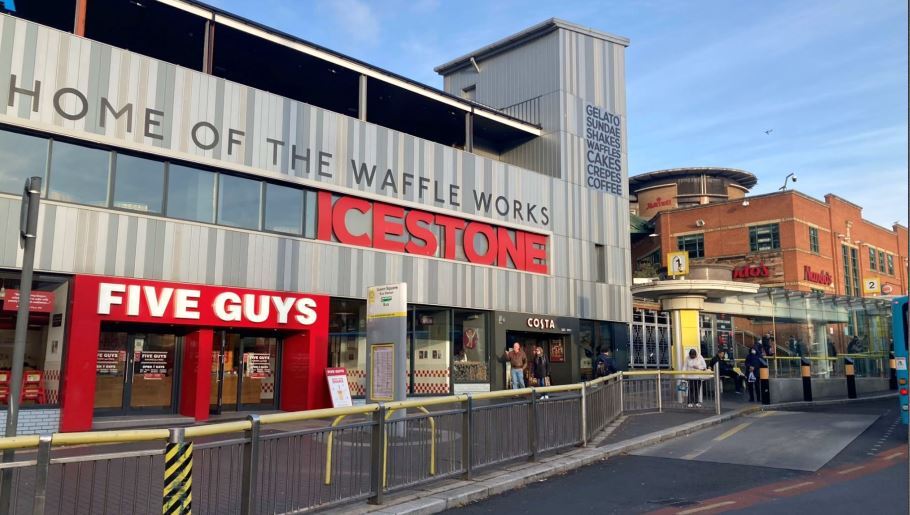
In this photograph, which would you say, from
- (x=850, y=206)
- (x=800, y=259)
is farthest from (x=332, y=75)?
(x=850, y=206)

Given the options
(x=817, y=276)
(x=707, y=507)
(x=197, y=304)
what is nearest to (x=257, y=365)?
(x=197, y=304)

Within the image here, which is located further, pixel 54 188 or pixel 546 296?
pixel 546 296

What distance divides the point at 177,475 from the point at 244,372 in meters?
13.3

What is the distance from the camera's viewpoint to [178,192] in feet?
56.4

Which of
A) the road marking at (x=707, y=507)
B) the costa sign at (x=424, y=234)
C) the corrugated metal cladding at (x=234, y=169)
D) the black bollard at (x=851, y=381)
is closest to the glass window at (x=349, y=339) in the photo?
the corrugated metal cladding at (x=234, y=169)

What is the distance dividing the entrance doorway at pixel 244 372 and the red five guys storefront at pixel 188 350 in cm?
3

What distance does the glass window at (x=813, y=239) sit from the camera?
50.2m

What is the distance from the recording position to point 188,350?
17500mm

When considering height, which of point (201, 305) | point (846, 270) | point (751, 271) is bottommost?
point (201, 305)

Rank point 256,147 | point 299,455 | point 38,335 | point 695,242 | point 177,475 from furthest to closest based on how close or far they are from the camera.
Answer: point 695,242 < point 256,147 < point 38,335 < point 299,455 < point 177,475

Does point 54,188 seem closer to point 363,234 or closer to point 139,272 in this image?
point 139,272

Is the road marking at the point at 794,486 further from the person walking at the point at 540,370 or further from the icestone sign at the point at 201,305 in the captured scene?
the person walking at the point at 540,370

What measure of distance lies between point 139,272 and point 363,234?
6.39 metres

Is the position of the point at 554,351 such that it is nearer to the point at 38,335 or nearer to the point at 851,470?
the point at 851,470
